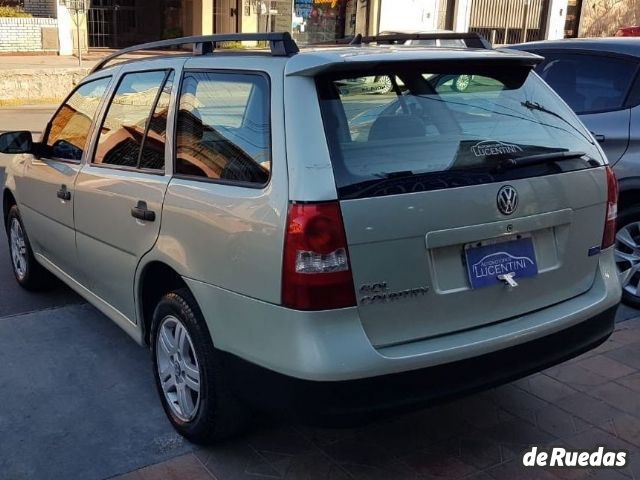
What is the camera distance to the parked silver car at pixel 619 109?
4957 millimetres

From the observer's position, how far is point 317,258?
2520mm

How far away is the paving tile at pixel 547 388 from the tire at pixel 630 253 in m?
1.48

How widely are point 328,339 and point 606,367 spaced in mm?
2295

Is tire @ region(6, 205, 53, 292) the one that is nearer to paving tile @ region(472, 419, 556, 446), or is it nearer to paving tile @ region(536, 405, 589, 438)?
paving tile @ region(472, 419, 556, 446)

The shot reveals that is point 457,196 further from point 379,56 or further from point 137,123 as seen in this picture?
point 137,123

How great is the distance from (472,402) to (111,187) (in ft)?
7.03

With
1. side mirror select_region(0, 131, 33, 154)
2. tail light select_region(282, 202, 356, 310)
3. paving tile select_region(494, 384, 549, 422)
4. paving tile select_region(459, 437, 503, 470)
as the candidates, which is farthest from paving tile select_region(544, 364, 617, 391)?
side mirror select_region(0, 131, 33, 154)

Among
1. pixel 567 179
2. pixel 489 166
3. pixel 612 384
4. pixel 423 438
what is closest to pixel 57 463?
pixel 423 438

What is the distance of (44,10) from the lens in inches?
851

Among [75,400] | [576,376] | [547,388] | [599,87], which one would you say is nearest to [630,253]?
[599,87]

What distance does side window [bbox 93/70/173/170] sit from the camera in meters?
3.43

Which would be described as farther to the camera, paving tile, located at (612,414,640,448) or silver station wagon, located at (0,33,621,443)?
paving tile, located at (612,414,640,448)

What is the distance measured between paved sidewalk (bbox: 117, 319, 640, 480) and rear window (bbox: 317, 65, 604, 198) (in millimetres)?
1245

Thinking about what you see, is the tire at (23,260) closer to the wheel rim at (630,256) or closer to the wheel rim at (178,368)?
the wheel rim at (178,368)
